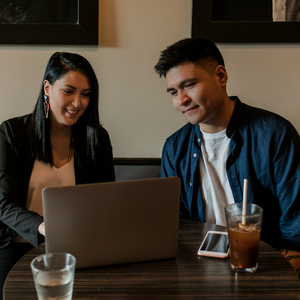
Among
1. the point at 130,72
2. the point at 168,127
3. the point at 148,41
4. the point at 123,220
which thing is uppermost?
the point at 148,41

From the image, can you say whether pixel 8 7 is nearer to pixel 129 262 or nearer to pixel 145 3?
pixel 145 3

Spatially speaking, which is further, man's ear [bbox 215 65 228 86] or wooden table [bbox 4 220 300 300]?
man's ear [bbox 215 65 228 86]

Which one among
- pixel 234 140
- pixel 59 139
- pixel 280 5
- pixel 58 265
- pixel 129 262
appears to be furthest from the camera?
pixel 280 5

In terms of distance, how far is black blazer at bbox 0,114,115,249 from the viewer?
1.26 m

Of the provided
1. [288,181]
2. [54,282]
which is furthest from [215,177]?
[54,282]

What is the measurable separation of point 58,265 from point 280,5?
1656 mm

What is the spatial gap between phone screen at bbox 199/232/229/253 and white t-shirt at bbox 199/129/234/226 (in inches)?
14.6

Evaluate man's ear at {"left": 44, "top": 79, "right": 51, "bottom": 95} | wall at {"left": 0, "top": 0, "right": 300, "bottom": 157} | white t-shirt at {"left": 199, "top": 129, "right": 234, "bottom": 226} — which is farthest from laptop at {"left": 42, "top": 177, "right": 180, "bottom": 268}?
wall at {"left": 0, "top": 0, "right": 300, "bottom": 157}

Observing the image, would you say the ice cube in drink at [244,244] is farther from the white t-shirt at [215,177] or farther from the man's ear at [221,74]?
the man's ear at [221,74]

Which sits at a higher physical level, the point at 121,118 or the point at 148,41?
the point at 148,41

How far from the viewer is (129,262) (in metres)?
0.87

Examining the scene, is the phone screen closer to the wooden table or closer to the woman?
the wooden table

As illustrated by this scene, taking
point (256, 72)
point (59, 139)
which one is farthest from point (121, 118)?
point (256, 72)

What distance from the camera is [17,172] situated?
1419 mm
